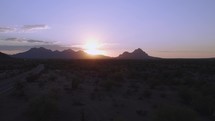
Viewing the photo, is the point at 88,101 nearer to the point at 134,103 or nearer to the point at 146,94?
the point at 134,103

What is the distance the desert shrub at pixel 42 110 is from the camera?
1725 cm

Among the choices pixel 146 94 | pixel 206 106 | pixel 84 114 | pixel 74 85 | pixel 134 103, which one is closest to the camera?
pixel 84 114

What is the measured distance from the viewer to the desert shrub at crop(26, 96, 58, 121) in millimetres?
17250

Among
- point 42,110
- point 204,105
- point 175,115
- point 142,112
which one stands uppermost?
point 175,115

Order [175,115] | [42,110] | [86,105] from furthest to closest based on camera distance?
[86,105]
[42,110]
[175,115]

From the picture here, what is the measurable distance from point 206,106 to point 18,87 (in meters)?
15.4

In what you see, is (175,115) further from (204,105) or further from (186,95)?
(186,95)

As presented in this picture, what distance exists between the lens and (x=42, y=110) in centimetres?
1736

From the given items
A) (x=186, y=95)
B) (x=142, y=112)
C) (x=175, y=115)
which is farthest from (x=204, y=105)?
(x=175, y=115)

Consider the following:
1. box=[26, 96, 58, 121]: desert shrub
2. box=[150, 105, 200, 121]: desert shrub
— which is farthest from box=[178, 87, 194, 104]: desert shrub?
box=[26, 96, 58, 121]: desert shrub

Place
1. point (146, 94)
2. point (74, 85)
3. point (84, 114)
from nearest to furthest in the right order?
point (84, 114) → point (146, 94) → point (74, 85)

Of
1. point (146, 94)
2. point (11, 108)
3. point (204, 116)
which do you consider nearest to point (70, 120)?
point (11, 108)

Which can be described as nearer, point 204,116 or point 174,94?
point 204,116

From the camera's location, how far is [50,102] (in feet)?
60.2
